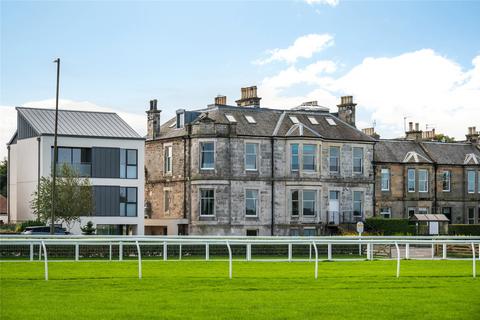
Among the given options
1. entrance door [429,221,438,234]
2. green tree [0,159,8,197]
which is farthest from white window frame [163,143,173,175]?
green tree [0,159,8,197]

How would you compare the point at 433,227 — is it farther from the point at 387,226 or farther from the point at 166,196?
the point at 166,196

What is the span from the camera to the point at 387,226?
6000 centimetres

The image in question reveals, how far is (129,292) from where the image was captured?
19.4 m

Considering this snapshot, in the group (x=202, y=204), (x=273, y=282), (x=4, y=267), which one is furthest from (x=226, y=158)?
(x=273, y=282)

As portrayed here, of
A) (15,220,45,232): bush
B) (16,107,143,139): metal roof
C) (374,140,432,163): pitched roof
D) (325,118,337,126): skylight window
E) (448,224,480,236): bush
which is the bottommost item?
(448,224,480,236): bush

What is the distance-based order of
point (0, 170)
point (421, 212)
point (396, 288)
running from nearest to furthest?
1. point (396, 288)
2. point (421, 212)
3. point (0, 170)

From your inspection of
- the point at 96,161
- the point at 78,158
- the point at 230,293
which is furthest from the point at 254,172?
the point at 230,293

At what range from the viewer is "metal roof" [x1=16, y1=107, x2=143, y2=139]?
5522cm

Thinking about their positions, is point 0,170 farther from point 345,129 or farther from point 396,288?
point 396,288

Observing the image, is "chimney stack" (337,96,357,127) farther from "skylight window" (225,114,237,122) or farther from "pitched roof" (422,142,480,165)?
"skylight window" (225,114,237,122)

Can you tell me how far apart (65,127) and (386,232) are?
20625 millimetres

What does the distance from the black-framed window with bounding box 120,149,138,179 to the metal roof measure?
91 cm

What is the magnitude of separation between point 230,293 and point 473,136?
55229 mm

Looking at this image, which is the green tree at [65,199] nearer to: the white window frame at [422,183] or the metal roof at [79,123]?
the metal roof at [79,123]
